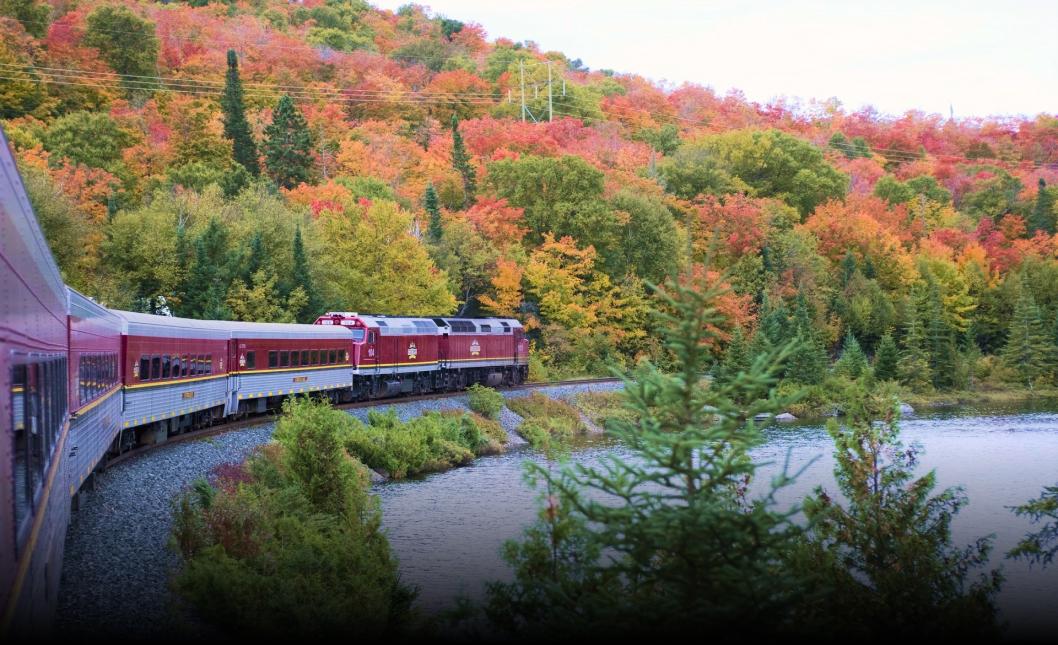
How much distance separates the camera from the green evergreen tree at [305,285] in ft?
163

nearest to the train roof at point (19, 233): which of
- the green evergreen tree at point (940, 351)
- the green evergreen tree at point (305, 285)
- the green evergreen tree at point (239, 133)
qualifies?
the green evergreen tree at point (305, 285)

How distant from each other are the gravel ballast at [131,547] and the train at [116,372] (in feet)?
2.47

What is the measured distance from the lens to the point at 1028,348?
7256 cm

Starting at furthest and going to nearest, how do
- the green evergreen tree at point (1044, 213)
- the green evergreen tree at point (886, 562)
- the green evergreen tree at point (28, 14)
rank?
the green evergreen tree at point (1044, 213)
the green evergreen tree at point (28, 14)
the green evergreen tree at point (886, 562)

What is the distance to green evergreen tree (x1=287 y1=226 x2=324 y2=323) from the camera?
4956 centimetres

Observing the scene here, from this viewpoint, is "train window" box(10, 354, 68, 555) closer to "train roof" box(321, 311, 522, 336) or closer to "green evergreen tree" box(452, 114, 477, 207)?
"train roof" box(321, 311, 522, 336)

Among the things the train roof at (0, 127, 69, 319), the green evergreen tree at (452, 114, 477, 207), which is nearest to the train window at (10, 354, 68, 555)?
the train roof at (0, 127, 69, 319)

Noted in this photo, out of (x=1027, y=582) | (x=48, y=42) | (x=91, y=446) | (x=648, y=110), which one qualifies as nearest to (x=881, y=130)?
(x=648, y=110)

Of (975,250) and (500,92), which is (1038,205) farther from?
(500,92)

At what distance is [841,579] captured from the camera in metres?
14.0

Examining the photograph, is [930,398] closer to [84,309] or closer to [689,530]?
[84,309]

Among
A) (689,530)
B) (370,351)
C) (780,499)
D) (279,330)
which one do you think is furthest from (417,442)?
(689,530)

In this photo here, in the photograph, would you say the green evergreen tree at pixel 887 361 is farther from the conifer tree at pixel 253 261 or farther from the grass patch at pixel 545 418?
the conifer tree at pixel 253 261

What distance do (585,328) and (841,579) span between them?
49.4 m
